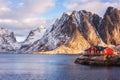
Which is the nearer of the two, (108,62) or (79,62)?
(108,62)

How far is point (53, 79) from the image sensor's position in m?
101

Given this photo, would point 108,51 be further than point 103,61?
Yes

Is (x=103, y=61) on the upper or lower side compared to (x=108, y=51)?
lower

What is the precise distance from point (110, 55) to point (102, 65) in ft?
32.9

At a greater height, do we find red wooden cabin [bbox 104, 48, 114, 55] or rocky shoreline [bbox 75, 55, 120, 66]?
red wooden cabin [bbox 104, 48, 114, 55]

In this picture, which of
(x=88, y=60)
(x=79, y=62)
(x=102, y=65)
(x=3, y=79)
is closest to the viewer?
(x=3, y=79)

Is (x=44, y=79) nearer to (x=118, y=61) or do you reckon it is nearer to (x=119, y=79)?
(x=119, y=79)

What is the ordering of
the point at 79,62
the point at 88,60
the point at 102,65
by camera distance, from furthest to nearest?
the point at 79,62
the point at 88,60
the point at 102,65

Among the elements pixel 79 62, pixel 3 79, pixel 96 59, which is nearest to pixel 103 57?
pixel 96 59

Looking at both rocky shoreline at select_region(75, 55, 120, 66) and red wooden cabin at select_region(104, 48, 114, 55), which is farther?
red wooden cabin at select_region(104, 48, 114, 55)

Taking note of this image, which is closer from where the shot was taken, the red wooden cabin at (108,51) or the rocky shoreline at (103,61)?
the rocky shoreline at (103,61)

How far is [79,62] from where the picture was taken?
188625mm

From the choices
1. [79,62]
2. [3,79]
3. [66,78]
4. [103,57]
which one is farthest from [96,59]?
[3,79]

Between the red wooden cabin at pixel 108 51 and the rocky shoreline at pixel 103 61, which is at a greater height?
the red wooden cabin at pixel 108 51
